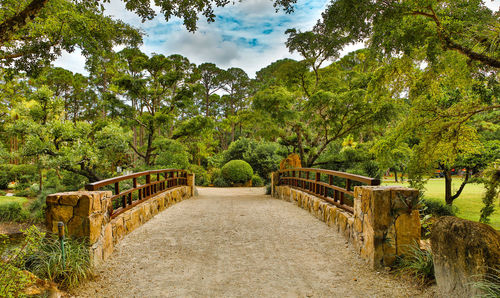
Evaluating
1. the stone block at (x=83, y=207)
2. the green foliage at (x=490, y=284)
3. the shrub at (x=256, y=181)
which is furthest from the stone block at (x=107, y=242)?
the shrub at (x=256, y=181)

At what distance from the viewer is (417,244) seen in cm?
306

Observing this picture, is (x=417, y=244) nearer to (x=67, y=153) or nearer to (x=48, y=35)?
(x=48, y=35)

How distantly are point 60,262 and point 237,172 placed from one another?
45.1 ft

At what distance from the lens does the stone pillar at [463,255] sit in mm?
1959

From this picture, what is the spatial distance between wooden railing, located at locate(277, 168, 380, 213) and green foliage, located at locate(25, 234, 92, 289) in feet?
11.9

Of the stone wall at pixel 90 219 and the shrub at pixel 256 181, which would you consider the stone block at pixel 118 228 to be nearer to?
the stone wall at pixel 90 219

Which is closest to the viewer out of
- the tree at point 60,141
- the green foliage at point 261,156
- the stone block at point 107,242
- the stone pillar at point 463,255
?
the stone pillar at point 463,255

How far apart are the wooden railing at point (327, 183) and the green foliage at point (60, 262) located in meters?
3.63

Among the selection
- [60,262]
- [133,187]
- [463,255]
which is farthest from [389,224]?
[133,187]

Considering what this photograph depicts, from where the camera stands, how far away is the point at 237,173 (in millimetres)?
16406

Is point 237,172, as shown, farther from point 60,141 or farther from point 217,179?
point 60,141

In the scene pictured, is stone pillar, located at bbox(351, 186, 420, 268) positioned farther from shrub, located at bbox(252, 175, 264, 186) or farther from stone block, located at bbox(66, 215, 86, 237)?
shrub, located at bbox(252, 175, 264, 186)

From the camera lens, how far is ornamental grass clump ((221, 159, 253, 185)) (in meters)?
16.4

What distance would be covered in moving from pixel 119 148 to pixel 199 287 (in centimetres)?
805
